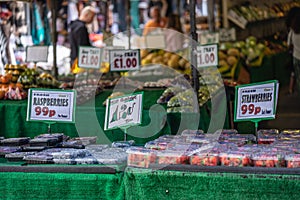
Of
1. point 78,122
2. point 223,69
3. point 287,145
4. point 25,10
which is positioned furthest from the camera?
point 25,10

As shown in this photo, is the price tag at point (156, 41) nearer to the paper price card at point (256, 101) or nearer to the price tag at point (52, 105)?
the price tag at point (52, 105)

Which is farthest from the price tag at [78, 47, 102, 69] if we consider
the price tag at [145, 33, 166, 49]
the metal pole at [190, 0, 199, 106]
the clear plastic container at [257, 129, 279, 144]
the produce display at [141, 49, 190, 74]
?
the clear plastic container at [257, 129, 279, 144]

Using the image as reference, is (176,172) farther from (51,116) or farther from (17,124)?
(17,124)

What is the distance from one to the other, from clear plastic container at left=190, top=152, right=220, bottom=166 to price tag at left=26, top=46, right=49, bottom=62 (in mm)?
3835

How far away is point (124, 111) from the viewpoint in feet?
10.8

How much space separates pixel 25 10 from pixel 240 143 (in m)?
7.70

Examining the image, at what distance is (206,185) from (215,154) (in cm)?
18

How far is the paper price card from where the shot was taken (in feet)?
10.7

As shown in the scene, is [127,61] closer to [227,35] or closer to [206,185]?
[206,185]

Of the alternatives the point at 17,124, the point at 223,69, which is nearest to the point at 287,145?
the point at 17,124

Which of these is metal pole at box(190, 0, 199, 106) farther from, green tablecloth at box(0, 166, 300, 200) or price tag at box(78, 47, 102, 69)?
green tablecloth at box(0, 166, 300, 200)

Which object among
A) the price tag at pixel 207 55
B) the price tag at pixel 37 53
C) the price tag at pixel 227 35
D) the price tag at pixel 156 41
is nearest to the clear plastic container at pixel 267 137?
the price tag at pixel 207 55

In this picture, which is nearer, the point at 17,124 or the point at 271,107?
the point at 271,107

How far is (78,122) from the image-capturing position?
4582 millimetres
